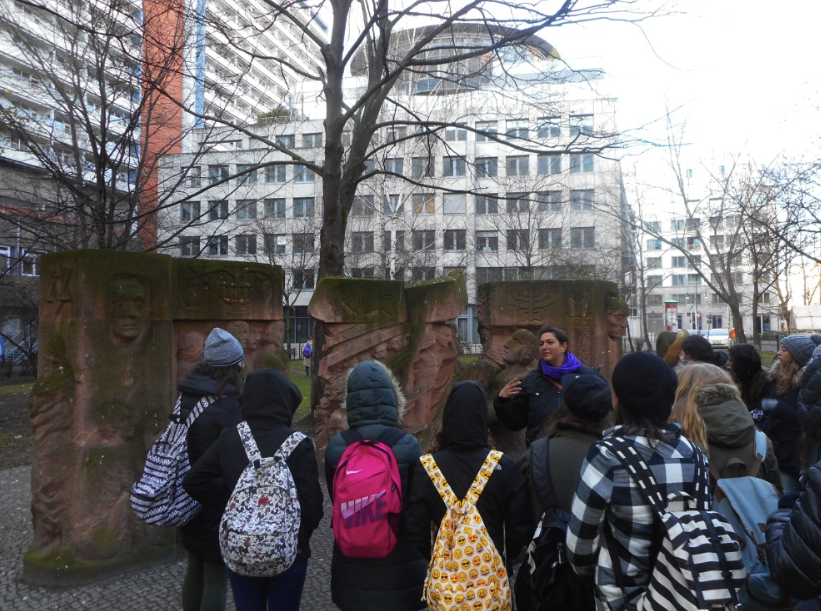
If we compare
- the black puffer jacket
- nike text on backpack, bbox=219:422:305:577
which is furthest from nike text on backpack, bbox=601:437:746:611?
nike text on backpack, bbox=219:422:305:577

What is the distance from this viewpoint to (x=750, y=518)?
268 centimetres

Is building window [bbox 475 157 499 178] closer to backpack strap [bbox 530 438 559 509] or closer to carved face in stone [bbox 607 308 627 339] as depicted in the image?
carved face in stone [bbox 607 308 627 339]

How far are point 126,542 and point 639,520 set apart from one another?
14.7 feet

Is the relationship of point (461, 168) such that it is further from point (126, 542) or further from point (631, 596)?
point (631, 596)

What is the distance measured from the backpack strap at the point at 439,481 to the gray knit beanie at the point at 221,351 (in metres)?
1.59

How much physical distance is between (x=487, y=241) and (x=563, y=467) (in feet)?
99.7

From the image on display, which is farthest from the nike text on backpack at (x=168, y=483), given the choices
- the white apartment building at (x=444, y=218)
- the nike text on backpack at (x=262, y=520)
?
the white apartment building at (x=444, y=218)

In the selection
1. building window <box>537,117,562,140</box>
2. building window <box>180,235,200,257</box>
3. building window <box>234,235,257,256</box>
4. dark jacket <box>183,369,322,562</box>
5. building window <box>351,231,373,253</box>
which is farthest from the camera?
building window <box>234,235,257,256</box>

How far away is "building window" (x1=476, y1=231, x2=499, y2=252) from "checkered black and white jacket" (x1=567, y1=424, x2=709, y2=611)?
27080 mm

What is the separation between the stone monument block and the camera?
16.7 feet

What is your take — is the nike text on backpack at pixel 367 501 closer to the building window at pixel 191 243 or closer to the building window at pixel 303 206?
the building window at pixel 191 243

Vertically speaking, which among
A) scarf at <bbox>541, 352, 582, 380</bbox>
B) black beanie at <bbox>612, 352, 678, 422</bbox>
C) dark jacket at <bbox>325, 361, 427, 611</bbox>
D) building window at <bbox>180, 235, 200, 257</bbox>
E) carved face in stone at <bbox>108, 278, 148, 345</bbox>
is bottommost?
dark jacket at <bbox>325, 361, 427, 611</bbox>

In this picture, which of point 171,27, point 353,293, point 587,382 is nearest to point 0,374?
point 171,27

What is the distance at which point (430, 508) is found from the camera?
2.78m
